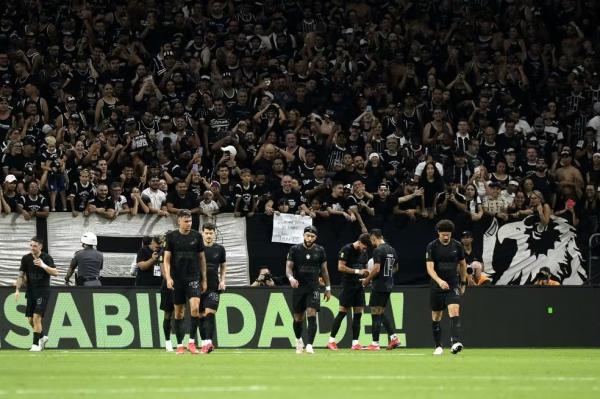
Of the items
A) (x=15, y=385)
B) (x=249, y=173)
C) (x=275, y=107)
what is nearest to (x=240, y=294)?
(x=249, y=173)

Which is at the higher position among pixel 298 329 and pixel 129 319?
pixel 298 329

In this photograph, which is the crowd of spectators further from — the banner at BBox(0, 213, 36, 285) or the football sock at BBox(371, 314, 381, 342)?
the football sock at BBox(371, 314, 381, 342)

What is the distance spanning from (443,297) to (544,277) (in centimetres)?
643

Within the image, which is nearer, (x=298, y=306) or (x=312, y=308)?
(x=312, y=308)

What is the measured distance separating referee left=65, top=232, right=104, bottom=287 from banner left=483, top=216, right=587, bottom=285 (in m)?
7.99

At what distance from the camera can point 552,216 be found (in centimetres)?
2720

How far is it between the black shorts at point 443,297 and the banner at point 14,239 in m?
8.53

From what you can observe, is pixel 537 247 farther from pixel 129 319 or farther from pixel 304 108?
pixel 129 319

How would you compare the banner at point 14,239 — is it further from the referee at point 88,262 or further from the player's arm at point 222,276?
the player's arm at point 222,276

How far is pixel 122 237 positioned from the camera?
25.9 m

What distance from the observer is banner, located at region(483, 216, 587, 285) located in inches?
1071

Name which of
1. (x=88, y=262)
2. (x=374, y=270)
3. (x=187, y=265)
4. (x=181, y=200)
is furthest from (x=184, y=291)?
(x=181, y=200)

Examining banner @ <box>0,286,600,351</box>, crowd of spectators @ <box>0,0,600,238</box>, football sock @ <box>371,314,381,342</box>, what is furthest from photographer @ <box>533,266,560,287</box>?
football sock @ <box>371,314,381,342</box>

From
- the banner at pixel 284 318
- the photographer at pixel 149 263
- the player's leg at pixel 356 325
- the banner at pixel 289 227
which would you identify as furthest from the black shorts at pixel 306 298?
the banner at pixel 289 227
